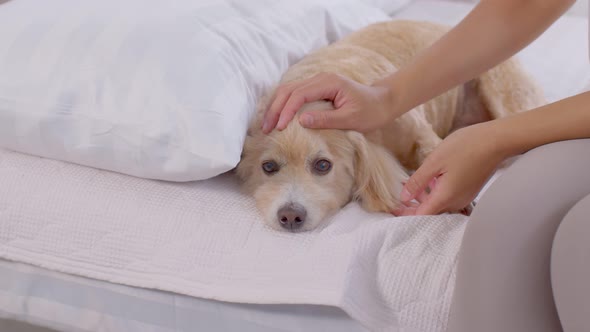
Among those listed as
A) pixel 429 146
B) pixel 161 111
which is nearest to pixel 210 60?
pixel 161 111

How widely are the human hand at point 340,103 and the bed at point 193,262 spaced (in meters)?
0.16

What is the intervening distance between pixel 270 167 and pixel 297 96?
6.4 inches

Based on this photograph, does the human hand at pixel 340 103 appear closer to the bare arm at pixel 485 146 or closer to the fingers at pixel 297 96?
the fingers at pixel 297 96

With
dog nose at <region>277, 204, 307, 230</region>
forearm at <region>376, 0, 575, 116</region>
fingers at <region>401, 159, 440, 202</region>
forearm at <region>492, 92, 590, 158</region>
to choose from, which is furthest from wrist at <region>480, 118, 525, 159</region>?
dog nose at <region>277, 204, 307, 230</region>

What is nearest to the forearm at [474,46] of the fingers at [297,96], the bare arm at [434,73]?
the bare arm at [434,73]

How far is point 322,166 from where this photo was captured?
1328mm

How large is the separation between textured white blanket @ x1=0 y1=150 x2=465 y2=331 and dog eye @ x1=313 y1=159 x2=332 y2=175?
10 centimetres

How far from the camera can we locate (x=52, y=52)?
1.21m

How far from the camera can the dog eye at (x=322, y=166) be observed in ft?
4.34

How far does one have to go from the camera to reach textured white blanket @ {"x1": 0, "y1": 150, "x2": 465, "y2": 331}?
101 cm

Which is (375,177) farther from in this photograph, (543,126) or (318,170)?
(543,126)

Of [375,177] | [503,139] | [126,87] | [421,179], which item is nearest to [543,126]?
[503,139]

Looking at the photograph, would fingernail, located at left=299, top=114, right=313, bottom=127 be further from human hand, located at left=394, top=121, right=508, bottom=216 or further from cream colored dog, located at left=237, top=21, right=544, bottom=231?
human hand, located at left=394, top=121, right=508, bottom=216

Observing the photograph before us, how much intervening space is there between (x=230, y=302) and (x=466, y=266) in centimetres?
37
